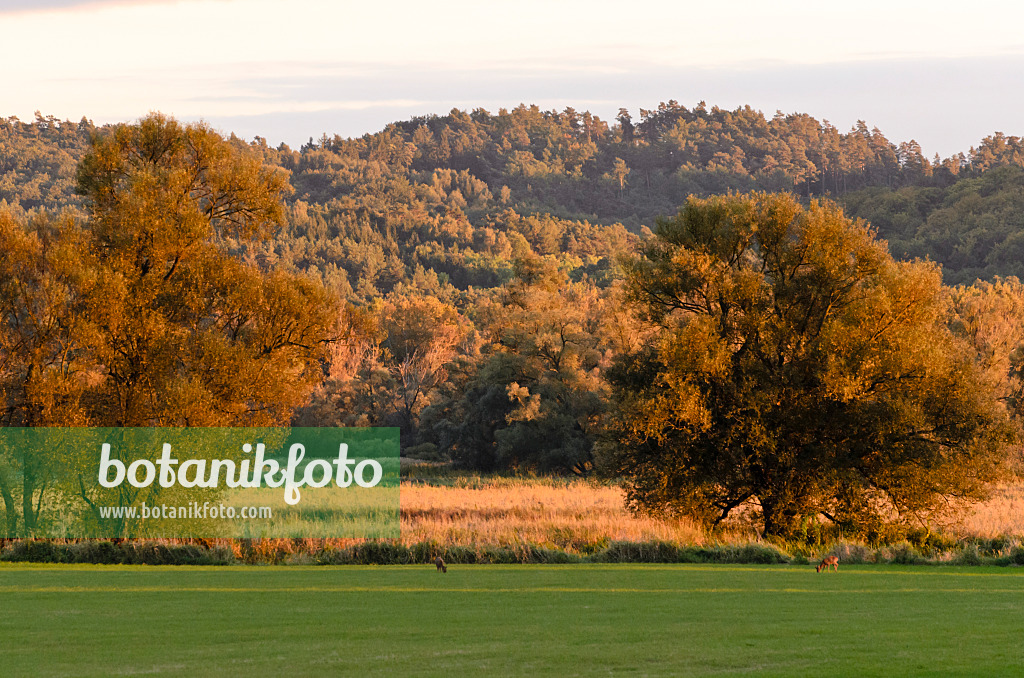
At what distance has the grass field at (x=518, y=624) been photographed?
927 cm

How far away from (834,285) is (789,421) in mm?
3881

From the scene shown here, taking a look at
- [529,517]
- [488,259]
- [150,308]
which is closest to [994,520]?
[529,517]

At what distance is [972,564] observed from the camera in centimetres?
2133

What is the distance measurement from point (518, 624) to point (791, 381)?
1710 centimetres

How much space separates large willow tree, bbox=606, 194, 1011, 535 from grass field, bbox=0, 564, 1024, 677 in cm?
766

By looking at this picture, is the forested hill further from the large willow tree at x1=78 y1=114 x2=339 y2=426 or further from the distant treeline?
the large willow tree at x1=78 y1=114 x2=339 y2=426

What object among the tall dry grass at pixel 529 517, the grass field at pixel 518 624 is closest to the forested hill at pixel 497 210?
the tall dry grass at pixel 529 517

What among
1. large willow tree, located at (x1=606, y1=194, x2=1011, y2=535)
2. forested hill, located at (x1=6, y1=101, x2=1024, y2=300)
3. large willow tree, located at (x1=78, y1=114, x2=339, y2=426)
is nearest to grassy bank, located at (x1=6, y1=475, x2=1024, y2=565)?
large willow tree, located at (x1=606, y1=194, x2=1011, y2=535)

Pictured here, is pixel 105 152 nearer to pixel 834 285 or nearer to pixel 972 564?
pixel 834 285

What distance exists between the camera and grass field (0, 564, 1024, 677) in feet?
30.4

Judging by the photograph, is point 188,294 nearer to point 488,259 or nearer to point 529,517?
point 529,517

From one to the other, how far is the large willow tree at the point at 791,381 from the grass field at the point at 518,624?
7662 mm

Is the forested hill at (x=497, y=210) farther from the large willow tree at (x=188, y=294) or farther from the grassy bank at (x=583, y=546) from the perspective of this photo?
the grassy bank at (x=583, y=546)

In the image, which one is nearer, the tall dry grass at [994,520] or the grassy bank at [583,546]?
the grassy bank at [583,546]
